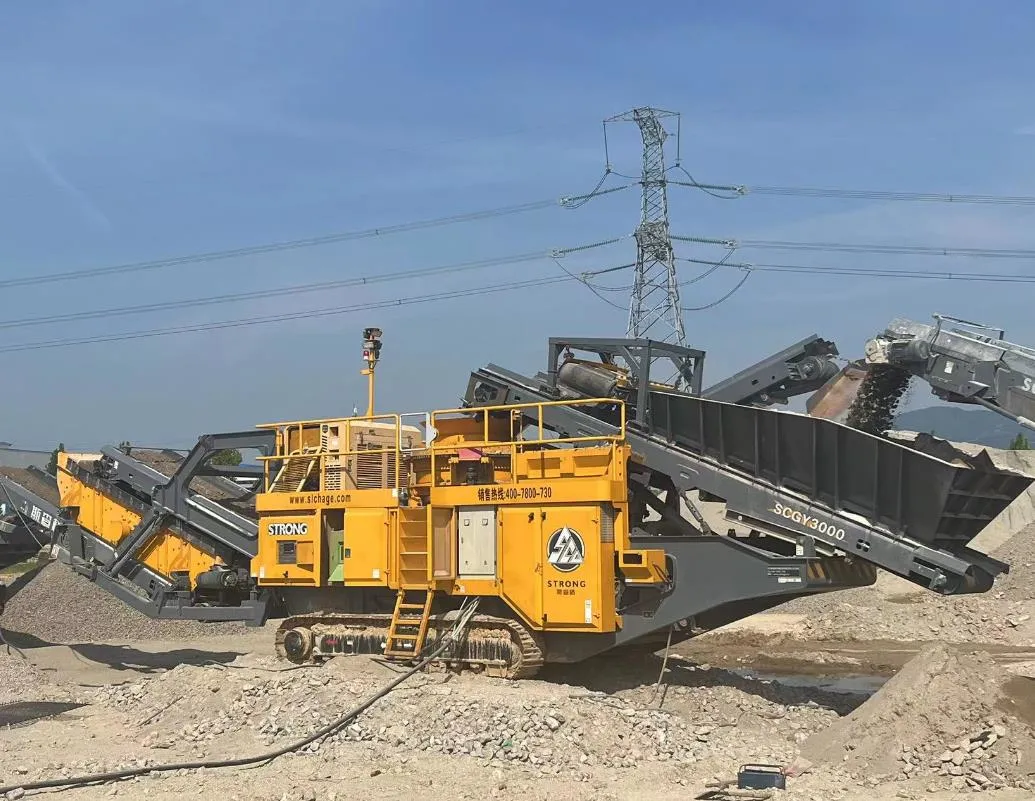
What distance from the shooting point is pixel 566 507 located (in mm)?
12461

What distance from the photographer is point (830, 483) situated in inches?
491

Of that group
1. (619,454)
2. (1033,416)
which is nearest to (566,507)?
(619,454)

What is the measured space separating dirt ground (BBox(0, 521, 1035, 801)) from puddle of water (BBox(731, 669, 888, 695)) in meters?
0.18

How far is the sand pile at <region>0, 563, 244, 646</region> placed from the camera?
67.4 feet

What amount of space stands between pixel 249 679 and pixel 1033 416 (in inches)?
342

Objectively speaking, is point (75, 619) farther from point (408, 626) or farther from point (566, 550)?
point (566, 550)

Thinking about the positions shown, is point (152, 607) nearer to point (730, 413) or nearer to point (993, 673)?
point (730, 413)

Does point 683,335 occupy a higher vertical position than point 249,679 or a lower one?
higher

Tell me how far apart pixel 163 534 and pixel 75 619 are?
6175 millimetres

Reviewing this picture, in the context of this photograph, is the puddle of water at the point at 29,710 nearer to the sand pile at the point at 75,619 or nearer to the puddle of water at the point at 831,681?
the sand pile at the point at 75,619

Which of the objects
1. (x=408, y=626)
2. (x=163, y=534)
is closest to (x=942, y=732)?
(x=408, y=626)

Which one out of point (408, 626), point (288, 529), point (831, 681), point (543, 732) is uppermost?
point (288, 529)

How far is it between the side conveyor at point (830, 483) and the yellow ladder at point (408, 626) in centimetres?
283

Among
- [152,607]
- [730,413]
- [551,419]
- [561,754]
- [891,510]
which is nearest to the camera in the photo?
[561,754]
